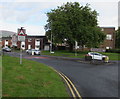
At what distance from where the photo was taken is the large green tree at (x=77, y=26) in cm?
3953

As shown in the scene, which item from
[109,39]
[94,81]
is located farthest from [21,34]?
[109,39]

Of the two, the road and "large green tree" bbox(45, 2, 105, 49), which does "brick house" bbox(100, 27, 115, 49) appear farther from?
the road

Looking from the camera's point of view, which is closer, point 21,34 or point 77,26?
point 21,34

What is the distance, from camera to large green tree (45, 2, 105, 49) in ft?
130

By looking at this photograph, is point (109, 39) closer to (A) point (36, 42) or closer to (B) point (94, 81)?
(A) point (36, 42)

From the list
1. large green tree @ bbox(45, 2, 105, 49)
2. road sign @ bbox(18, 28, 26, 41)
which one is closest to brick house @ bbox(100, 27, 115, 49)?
large green tree @ bbox(45, 2, 105, 49)

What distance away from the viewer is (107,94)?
7090mm

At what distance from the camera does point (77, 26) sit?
40.1 metres

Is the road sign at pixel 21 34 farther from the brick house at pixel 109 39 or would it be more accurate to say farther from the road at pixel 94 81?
the brick house at pixel 109 39

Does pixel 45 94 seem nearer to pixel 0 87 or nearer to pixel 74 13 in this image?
pixel 0 87

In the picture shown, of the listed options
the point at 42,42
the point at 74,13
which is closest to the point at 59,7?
the point at 74,13

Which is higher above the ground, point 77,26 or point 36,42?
point 77,26

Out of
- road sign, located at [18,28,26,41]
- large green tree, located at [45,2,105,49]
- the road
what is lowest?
the road

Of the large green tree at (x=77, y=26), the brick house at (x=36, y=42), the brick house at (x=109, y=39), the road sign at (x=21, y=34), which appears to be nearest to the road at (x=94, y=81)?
Result: the road sign at (x=21, y=34)
